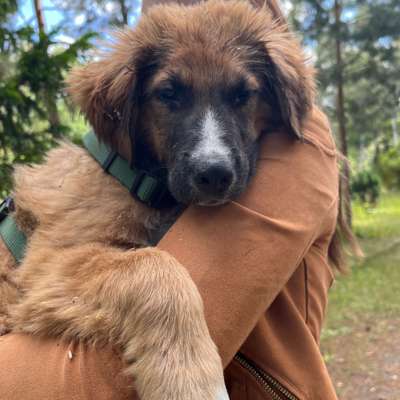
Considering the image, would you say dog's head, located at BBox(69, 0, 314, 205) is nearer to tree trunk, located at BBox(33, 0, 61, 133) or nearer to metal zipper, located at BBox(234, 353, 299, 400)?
metal zipper, located at BBox(234, 353, 299, 400)

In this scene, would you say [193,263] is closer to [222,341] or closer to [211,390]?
[222,341]

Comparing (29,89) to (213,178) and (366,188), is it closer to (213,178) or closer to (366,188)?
(213,178)

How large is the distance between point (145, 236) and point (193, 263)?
474 millimetres

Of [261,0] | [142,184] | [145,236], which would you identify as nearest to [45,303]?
[145,236]

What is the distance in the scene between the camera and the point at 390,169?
3206 cm

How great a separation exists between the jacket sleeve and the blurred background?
647 millimetres

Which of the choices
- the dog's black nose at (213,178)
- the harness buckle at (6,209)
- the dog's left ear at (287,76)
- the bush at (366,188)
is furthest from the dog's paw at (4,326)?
the bush at (366,188)

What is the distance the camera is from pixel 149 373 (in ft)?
5.69

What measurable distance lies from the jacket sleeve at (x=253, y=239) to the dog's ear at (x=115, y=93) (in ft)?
1.91

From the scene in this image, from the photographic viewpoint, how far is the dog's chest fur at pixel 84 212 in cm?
224

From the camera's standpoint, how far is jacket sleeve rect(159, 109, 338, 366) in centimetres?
176

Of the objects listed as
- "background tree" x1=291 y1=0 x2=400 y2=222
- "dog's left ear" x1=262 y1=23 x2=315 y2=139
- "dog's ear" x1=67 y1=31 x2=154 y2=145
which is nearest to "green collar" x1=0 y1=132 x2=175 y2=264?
→ "dog's ear" x1=67 y1=31 x2=154 y2=145

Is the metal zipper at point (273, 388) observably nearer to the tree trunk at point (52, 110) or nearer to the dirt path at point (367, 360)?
the tree trunk at point (52, 110)

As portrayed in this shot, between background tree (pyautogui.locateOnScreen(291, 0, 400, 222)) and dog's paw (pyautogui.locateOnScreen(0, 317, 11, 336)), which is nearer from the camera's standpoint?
dog's paw (pyautogui.locateOnScreen(0, 317, 11, 336))
